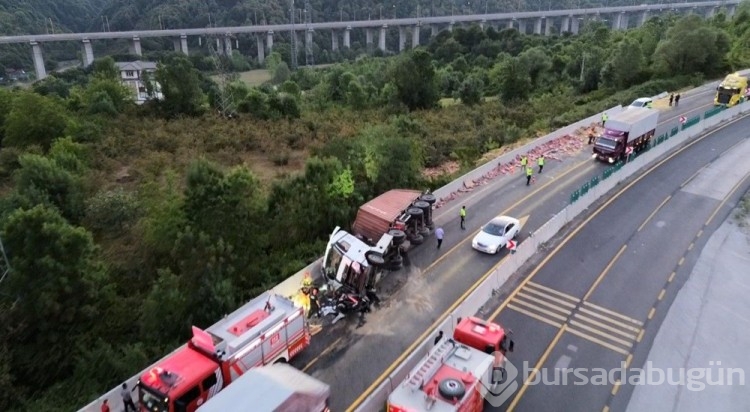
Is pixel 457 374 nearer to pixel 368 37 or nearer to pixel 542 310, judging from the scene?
pixel 542 310

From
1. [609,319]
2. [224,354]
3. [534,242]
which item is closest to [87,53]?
[534,242]

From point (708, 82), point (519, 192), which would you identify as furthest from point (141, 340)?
point (708, 82)

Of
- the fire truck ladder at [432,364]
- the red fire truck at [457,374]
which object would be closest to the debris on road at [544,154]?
the red fire truck at [457,374]

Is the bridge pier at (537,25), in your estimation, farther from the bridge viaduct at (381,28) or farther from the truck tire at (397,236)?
the truck tire at (397,236)

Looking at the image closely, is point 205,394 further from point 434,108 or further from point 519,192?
→ point 434,108

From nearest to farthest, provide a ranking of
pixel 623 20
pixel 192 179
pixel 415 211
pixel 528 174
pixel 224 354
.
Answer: pixel 224 354 → pixel 192 179 → pixel 415 211 → pixel 528 174 → pixel 623 20

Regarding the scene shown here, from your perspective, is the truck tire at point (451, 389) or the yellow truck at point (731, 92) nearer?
the truck tire at point (451, 389)

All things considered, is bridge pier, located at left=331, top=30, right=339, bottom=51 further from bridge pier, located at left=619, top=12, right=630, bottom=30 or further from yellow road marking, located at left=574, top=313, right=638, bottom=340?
yellow road marking, located at left=574, top=313, right=638, bottom=340
